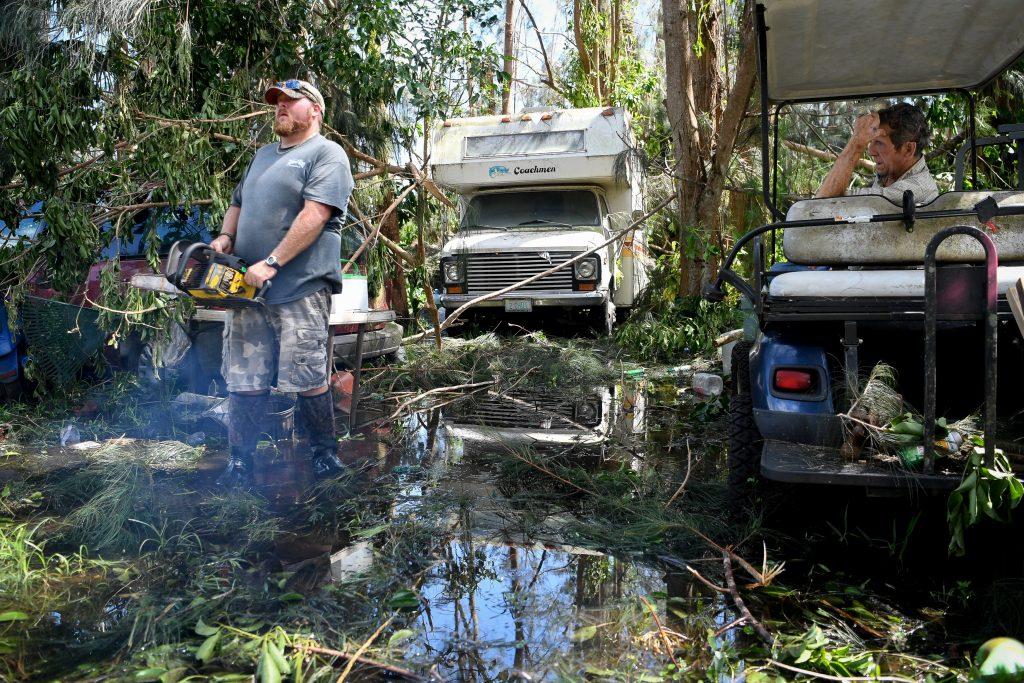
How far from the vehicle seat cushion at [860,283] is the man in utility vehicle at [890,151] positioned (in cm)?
88

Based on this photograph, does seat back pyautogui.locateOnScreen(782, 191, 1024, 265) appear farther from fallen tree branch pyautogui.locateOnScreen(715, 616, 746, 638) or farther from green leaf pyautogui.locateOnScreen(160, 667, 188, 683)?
green leaf pyautogui.locateOnScreen(160, 667, 188, 683)

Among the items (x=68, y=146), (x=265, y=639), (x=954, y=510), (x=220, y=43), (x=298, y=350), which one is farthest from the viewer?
(x=220, y=43)

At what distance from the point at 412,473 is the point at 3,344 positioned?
3710 millimetres

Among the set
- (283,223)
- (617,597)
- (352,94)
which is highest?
(352,94)

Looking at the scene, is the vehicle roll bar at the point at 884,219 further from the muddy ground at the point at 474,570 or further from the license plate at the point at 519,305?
the license plate at the point at 519,305

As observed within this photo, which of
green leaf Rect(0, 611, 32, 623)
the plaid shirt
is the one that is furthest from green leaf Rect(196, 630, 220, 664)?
the plaid shirt

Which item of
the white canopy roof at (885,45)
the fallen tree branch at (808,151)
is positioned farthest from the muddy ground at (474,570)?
the fallen tree branch at (808,151)

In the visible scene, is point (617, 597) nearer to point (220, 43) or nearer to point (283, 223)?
point (283, 223)

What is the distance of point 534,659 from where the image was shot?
98.1 inches

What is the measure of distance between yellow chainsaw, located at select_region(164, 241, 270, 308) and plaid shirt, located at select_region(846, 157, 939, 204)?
3.15 m

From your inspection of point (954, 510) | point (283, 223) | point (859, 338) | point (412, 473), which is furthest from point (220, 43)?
point (954, 510)

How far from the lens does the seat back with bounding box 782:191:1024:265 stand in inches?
132

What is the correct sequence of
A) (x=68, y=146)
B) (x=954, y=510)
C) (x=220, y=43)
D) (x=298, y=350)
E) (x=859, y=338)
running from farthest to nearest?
(x=220, y=43), (x=68, y=146), (x=298, y=350), (x=859, y=338), (x=954, y=510)

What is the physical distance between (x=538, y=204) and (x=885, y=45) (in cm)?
679
